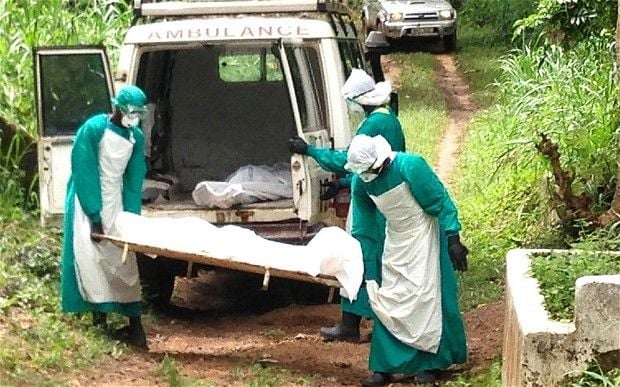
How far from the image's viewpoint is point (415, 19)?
23.2 metres

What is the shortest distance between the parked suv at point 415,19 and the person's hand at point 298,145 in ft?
53.9

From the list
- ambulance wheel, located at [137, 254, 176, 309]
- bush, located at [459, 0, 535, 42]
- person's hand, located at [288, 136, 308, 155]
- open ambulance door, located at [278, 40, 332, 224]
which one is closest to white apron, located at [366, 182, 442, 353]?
person's hand, located at [288, 136, 308, 155]

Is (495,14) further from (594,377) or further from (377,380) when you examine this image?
(594,377)

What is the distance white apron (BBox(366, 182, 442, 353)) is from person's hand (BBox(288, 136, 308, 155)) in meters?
1.01

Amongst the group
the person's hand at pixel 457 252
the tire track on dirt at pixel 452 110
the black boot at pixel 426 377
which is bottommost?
the tire track on dirt at pixel 452 110

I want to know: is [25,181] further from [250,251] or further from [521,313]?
[521,313]

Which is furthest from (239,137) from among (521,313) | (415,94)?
(415,94)

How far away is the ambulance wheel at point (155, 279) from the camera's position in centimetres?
793

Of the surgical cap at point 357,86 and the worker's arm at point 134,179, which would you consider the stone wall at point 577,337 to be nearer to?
the surgical cap at point 357,86

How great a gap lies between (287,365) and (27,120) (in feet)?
13.7

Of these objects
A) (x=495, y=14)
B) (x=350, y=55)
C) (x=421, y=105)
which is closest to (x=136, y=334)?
Result: (x=350, y=55)

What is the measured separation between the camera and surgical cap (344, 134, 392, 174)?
589 centimetres

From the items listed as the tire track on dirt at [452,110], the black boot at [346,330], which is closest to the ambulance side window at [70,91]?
the black boot at [346,330]

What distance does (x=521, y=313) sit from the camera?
456 centimetres
